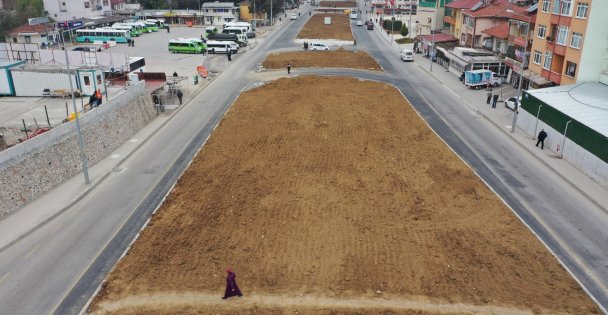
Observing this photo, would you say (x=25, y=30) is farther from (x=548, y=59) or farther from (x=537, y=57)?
(x=548, y=59)

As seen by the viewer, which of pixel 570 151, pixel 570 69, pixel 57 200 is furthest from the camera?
pixel 570 69

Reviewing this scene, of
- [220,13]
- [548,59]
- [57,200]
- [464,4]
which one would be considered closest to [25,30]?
[220,13]

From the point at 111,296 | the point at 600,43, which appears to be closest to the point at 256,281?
the point at 111,296

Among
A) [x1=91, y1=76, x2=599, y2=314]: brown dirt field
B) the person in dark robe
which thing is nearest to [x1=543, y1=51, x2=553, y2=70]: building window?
[x1=91, y1=76, x2=599, y2=314]: brown dirt field

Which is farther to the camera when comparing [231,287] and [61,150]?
[61,150]

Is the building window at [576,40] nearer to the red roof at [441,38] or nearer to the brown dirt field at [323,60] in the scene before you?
the brown dirt field at [323,60]

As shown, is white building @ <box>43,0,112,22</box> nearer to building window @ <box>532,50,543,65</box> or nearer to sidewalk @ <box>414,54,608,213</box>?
sidewalk @ <box>414,54,608,213</box>

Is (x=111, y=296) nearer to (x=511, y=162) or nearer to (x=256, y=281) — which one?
(x=256, y=281)

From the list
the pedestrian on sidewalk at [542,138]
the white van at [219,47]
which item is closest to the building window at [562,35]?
the pedestrian on sidewalk at [542,138]
